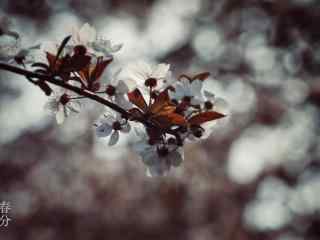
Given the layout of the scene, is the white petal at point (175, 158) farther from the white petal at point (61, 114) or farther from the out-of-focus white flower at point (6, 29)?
the out-of-focus white flower at point (6, 29)

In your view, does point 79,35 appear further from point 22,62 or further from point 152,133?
point 152,133

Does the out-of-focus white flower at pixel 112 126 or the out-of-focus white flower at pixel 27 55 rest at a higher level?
the out-of-focus white flower at pixel 27 55

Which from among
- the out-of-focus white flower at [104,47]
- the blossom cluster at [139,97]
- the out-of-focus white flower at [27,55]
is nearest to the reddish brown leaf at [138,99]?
the blossom cluster at [139,97]

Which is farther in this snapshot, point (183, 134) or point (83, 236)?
point (83, 236)

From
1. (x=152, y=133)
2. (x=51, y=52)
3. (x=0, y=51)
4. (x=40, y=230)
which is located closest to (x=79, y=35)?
(x=51, y=52)

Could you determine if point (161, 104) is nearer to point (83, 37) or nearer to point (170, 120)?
point (170, 120)
